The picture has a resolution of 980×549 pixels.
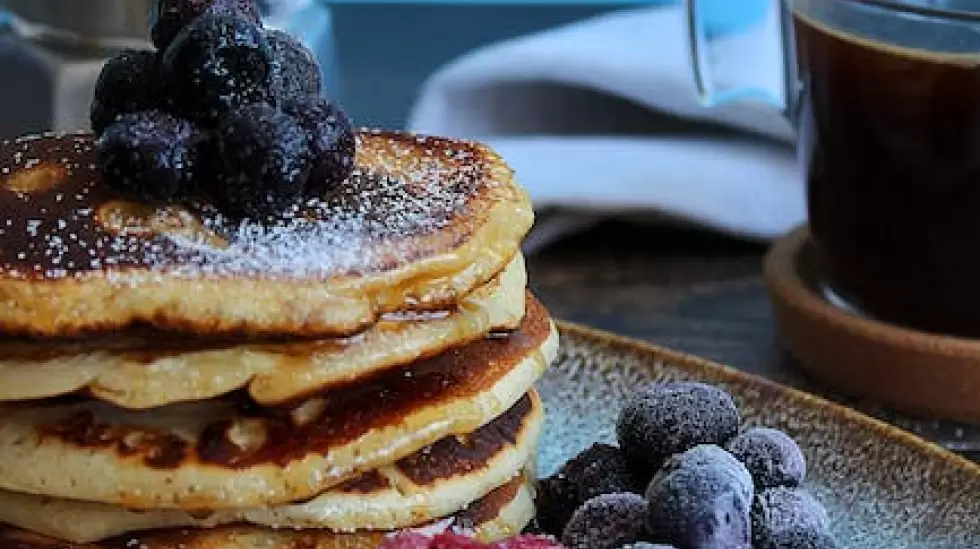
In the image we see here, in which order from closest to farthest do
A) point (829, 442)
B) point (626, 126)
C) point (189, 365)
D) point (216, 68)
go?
point (189, 365)
point (216, 68)
point (829, 442)
point (626, 126)

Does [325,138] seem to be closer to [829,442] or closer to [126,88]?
[126,88]

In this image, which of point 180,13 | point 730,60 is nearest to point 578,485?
point 180,13

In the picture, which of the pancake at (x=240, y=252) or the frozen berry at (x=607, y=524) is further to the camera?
the frozen berry at (x=607, y=524)

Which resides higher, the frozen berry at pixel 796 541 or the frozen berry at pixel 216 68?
the frozen berry at pixel 216 68

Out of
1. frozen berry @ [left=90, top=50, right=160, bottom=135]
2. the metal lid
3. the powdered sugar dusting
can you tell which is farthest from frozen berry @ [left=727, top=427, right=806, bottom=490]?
the metal lid

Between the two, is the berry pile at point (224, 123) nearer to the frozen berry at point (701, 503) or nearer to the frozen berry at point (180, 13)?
the frozen berry at point (180, 13)

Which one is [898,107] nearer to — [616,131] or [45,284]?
[616,131]

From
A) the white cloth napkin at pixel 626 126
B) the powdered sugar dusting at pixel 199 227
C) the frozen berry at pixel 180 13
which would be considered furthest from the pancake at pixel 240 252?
the white cloth napkin at pixel 626 126
